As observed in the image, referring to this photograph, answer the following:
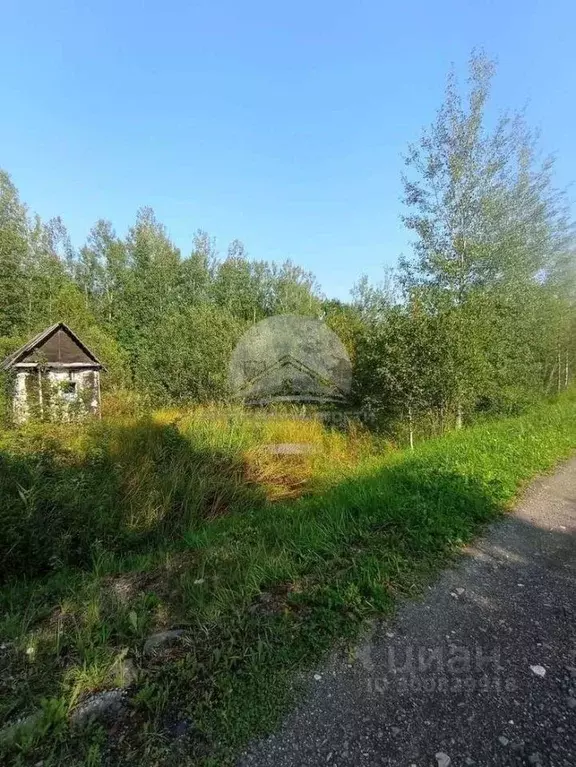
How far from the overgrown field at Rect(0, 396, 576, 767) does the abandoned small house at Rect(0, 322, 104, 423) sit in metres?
2.96

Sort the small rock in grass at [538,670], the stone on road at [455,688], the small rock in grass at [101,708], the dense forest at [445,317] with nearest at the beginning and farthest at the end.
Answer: the stone on road at [455,688]
the small rock in grass at [101,708]
the small rock in grass at [538,670]
the dense forest at [445,317]

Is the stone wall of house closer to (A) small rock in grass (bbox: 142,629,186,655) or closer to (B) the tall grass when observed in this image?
(B) the tall grass

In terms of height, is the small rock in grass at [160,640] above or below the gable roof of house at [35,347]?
below

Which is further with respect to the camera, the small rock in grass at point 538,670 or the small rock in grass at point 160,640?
the small rock in grass at point 160,640

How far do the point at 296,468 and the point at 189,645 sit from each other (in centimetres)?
621

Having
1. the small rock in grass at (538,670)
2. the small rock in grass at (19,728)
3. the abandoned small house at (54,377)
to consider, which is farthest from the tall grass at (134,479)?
the small rock in grass at (538,670)

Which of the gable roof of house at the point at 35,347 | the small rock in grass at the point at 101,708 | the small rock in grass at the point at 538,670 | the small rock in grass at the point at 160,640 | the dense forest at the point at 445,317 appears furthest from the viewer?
the gable roof of house at the point at 35,347

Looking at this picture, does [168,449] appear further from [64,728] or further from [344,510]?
[64,728]

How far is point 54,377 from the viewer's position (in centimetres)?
1390

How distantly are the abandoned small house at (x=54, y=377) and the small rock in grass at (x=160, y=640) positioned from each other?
8453 millimetres

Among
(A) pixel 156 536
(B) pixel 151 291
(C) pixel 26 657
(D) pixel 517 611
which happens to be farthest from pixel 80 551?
(B) pixel 151 291

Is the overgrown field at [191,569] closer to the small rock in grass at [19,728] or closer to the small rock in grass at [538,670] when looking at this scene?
the small rock in grass at [19,728]

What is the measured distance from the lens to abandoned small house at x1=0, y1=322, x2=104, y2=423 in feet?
33.2

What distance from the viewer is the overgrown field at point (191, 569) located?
190 cm
